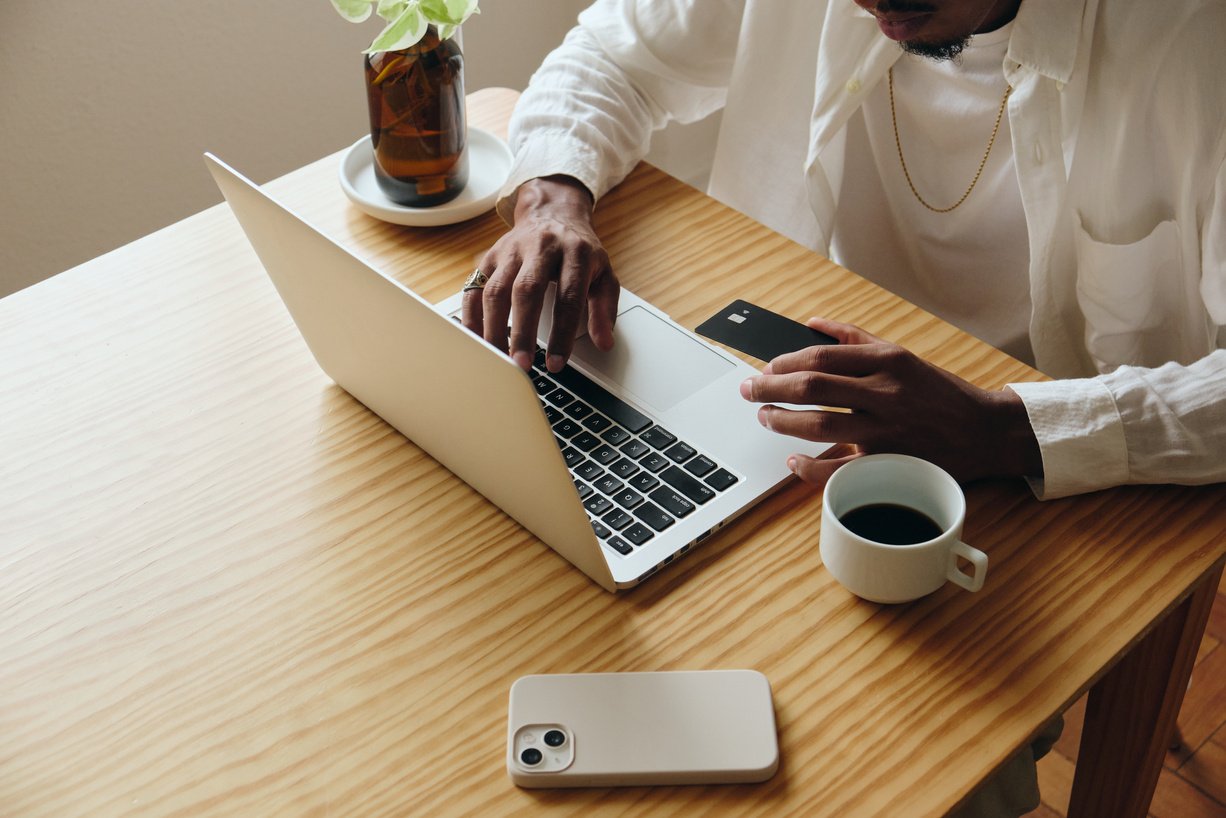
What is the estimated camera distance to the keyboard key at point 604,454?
84cm

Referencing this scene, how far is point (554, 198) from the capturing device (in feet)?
3.51

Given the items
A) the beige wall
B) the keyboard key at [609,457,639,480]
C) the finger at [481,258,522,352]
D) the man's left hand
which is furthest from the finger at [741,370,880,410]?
the beige wall

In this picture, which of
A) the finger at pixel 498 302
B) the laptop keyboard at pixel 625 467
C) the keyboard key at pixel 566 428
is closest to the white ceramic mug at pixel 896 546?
the laptop keyboard at pixel 625 467

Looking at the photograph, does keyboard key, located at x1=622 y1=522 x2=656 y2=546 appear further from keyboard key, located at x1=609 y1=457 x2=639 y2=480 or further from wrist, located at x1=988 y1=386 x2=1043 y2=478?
wrist, located at x1=988 y1=386 x2=1043 y2=478

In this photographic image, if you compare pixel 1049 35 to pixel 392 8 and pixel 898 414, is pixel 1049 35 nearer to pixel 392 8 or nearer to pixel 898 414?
pixel 898 414

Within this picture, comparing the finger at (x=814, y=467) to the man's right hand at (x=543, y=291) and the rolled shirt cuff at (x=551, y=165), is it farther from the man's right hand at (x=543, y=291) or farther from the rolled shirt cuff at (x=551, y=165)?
the rolled shirt cuff at (x=551, y=165)

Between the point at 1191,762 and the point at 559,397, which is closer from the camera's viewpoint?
the point at 559,397

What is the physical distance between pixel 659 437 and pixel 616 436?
0.03 meters

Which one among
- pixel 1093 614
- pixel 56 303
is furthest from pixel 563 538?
pixel 56 303

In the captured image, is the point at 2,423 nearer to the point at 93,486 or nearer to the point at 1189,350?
the point at 93,486

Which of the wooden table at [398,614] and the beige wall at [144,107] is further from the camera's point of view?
the beige wall at [144,107]

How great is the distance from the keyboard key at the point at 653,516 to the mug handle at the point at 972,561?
0.19 meters

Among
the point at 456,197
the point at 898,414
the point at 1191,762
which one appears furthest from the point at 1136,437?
the point at 1191,762

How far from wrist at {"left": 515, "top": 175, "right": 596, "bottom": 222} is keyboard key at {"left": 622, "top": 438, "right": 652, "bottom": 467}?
0.94ft
